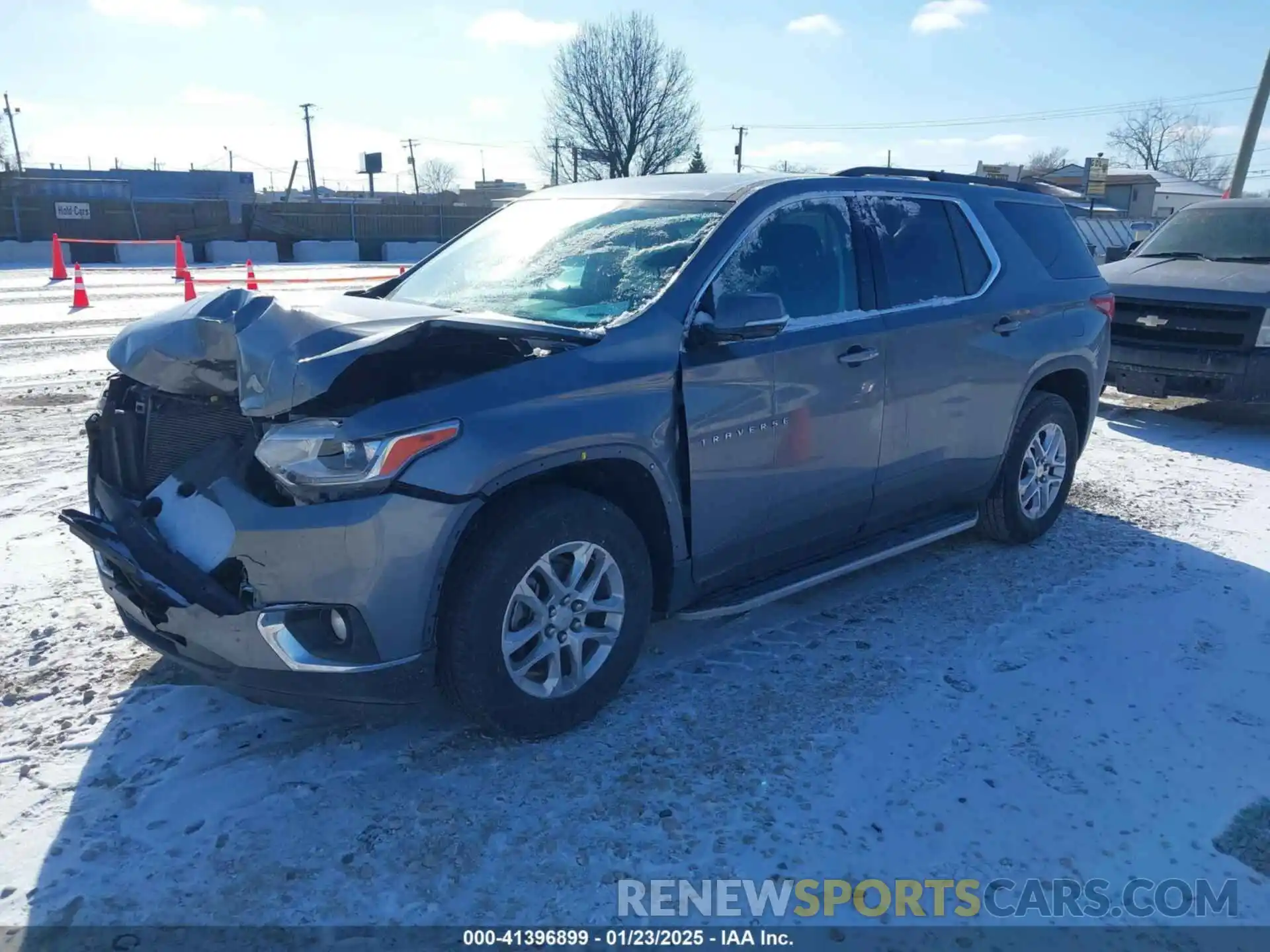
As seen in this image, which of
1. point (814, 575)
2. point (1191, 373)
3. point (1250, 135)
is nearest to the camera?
point (814, 575)

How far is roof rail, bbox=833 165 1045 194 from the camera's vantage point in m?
4.50

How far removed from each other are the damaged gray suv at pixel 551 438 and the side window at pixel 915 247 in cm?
2

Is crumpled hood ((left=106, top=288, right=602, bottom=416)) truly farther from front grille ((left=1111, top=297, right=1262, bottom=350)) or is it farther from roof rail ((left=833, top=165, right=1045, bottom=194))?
front grille ((left=1111, top=297, right=1262, bottom=350))

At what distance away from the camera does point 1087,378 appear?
18.4 ft

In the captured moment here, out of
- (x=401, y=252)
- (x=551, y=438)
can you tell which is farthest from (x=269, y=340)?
(x=401, y=252)

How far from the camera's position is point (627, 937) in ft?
8.33

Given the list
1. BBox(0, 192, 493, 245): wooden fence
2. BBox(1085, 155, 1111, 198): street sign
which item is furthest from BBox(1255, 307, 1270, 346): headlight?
BBox(1085, 155, 1111, 198): street sign

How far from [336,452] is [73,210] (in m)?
36.1

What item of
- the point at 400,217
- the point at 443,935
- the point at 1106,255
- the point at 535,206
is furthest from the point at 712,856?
the point at 400,217

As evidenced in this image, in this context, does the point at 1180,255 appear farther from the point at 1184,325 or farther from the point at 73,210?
the point at 73,210

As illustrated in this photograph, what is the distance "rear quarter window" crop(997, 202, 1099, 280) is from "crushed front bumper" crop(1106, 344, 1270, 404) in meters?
3.00

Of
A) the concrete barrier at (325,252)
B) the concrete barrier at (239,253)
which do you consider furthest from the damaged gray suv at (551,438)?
the concrete barrier at (325,252)

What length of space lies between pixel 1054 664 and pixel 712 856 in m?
1.99

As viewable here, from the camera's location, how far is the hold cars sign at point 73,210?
3253 centimetres
